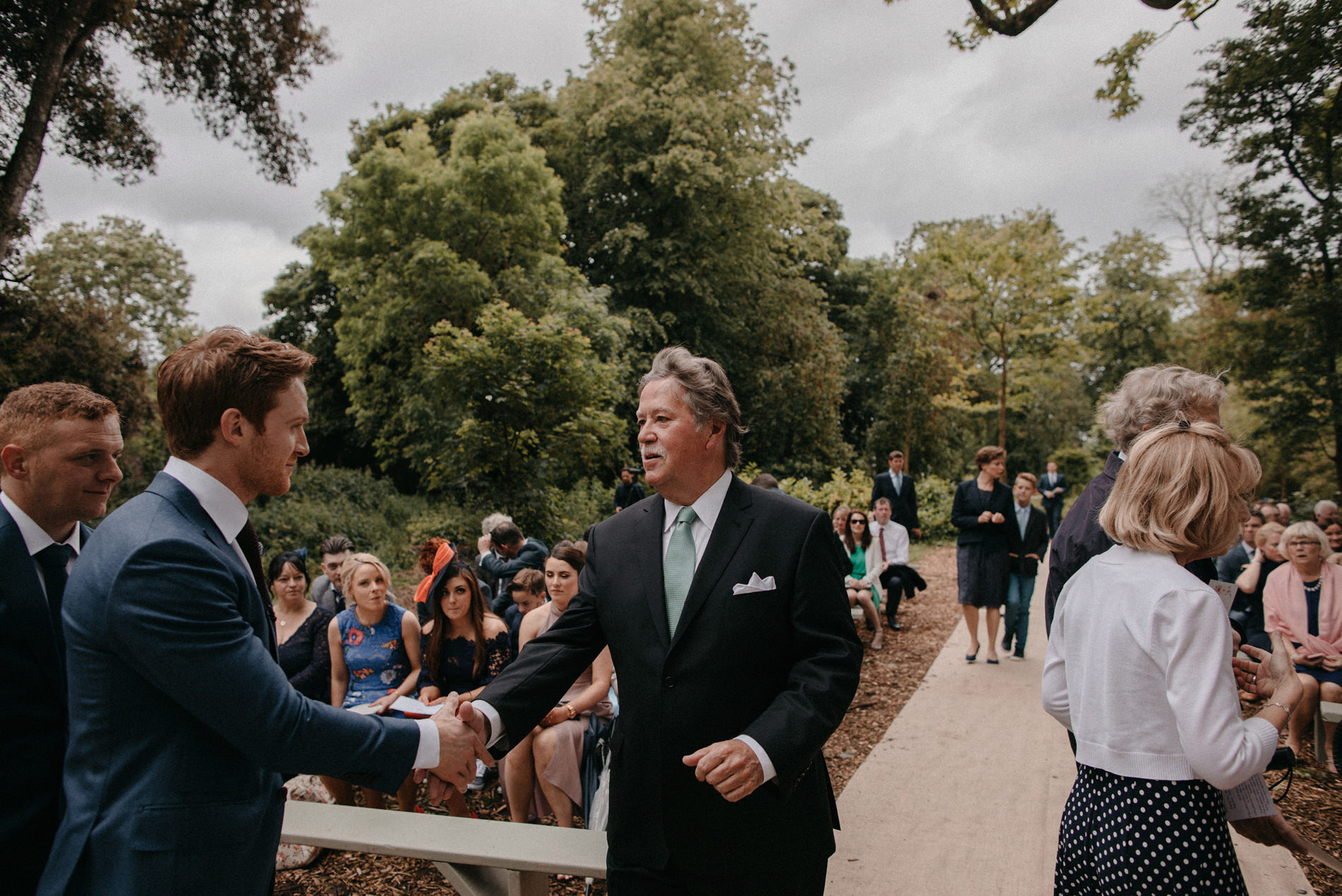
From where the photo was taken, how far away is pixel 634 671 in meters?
2.00

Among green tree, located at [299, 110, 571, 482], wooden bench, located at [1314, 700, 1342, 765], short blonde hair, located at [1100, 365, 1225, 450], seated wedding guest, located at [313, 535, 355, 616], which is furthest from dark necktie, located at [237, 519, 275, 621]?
green tree, located at [299, 110, 571, 482]

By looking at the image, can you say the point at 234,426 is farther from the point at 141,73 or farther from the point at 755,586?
the point at 141,73

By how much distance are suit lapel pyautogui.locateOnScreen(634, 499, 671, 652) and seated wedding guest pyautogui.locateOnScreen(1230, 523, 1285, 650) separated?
6.04 metres

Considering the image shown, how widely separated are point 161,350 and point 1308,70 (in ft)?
107

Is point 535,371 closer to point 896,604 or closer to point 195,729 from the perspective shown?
point 896,604

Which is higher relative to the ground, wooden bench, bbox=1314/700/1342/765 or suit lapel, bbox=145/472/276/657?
suit lapel, bbox=145/472/276/657

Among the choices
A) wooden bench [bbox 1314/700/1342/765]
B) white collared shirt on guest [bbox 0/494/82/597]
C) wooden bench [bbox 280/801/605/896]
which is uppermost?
white collared shirt on guest [bbox 0/494/82/597]

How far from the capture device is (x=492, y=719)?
2088 mm

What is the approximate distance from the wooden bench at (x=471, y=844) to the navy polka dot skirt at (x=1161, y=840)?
167 centimetres

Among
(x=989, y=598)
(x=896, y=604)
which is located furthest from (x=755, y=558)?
(x=896, y=604)

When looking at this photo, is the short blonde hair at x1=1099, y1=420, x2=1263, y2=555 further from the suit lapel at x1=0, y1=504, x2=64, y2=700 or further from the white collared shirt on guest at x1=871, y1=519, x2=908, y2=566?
the white collared shirt on guest at x1=871, y1=519, x2=908, y2=566

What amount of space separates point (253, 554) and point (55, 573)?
64 centimetres

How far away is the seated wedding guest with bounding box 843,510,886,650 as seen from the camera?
8.13 metres

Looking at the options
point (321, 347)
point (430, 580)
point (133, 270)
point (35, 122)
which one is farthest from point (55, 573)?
point (133, 270)
